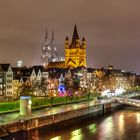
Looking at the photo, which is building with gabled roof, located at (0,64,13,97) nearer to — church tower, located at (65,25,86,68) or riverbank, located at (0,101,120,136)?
riverbank, located at (0,101,120,136)

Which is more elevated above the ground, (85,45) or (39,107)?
(85,45)

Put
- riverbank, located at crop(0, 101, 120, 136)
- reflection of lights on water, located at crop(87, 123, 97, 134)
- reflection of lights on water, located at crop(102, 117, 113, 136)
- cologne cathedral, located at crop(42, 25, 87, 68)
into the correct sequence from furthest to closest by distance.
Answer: cologne cathedral, located at crop(42, 25, 87, 68) < reflection of lights on water, located at crop(87, 123, 97, 134) < reflection of lights on water, located at crop(102, 117, 113, 136) < riverbank, located at crop(0, 101, 120, 136)

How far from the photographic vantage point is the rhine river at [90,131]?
36875mm

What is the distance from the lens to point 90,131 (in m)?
41.5

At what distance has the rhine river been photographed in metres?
36.9

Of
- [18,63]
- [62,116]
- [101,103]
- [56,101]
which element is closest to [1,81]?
[56,101]

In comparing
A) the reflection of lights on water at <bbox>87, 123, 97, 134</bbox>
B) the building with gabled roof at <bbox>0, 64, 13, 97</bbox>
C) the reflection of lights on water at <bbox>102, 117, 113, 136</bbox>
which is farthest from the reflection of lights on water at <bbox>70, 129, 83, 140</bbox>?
the building with gabled roof at <bbox>0, 64, 13, 97</bbox>

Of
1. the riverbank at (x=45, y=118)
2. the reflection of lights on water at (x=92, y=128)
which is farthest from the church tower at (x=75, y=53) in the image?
the reflection of lights on water at (x=92, y=128)

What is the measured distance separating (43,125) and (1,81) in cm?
3158

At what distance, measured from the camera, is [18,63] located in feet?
468

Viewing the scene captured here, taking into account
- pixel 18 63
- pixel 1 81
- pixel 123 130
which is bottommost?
pixel 123 130

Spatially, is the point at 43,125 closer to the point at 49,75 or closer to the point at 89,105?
the point at 89,105

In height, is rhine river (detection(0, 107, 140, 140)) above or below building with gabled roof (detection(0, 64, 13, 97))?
below

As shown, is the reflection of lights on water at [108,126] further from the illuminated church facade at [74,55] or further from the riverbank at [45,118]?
the illuminated church facade at [74,55]
